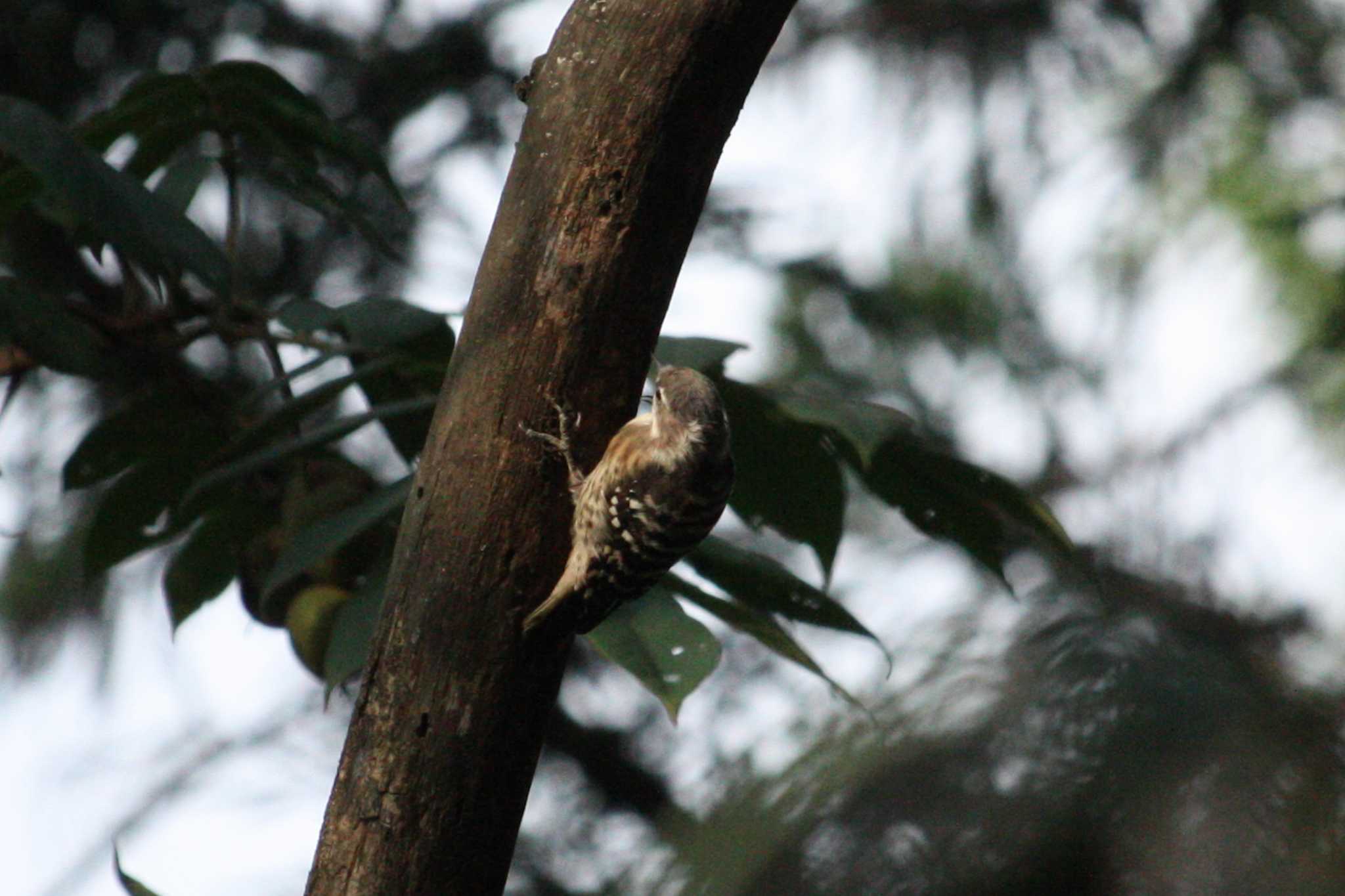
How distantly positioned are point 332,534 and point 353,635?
0.63 ft

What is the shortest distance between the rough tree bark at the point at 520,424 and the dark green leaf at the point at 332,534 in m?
0.33

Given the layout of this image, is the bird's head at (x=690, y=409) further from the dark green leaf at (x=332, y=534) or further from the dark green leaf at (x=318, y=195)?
the dark green leaf at (x=318, y=195)

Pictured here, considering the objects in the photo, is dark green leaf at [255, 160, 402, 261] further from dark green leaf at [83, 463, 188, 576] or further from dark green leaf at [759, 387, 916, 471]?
dark green leaf at [759, 387, 916, 471]

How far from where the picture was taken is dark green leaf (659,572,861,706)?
240 centimetres

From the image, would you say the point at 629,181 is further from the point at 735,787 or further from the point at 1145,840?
the point at 1145,840

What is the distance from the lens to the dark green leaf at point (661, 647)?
6.98ft

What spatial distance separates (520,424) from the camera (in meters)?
1.96

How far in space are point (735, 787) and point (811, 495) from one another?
772 mm

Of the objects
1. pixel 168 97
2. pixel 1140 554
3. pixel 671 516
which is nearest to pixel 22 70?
pixel 168 97

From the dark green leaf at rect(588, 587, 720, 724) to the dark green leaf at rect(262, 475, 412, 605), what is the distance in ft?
1.35

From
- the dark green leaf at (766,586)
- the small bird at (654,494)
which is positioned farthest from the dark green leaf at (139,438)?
the dark green leaf at (766,586)

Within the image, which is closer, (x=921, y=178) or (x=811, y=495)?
(x=811, y=495)

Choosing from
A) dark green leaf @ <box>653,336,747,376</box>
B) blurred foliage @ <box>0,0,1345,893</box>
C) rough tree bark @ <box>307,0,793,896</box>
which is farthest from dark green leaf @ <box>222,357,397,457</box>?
rough tree bark @ <box>307,0,793,896</box>

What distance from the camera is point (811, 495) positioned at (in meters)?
2.56
